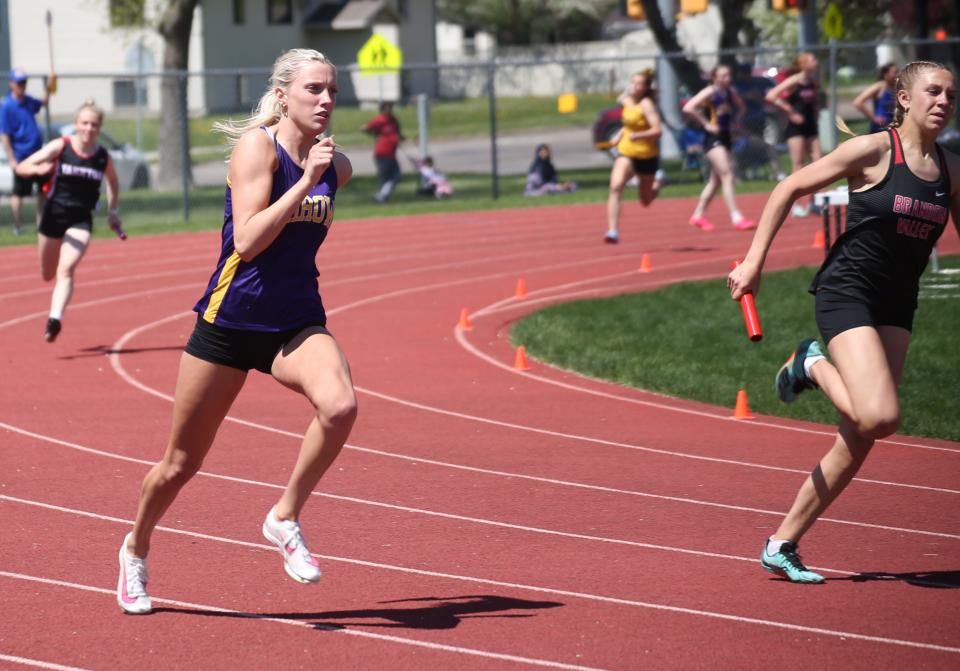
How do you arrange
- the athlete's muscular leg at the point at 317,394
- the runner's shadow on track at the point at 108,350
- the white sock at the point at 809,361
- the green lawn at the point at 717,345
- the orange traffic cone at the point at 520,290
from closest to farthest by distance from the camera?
1. the athlete's muscular leg at the point at 317,394
2. the white sock at the point at 809,361
3. the green lawn at the point at 717,345
4. the runner's shadow on track at the point at 108,350
5. the orange traffic cone at the point at 520,290

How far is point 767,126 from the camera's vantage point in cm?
3177

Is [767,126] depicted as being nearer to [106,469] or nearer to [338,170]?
[106,469]

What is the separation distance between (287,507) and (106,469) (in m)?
3.00

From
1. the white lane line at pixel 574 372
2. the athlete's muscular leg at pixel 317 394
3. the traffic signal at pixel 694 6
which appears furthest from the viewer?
the traffic signal at pixel 694 6

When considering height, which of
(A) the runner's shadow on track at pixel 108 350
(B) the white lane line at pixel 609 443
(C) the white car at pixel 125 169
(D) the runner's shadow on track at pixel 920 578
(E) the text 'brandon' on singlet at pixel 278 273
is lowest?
(B) the white lane line at pixel 609 443

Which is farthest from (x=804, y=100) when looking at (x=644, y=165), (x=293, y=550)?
(x=293, y=550)

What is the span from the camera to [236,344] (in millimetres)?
5414

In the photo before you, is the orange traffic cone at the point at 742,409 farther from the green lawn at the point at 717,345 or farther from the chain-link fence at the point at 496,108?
the chain-link fence at the point at 496,108

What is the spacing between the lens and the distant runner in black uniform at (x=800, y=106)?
2011 cm

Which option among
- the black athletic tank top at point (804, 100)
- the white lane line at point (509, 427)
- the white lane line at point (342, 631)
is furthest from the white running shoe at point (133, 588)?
the black athletic tank top at point (804, 100)

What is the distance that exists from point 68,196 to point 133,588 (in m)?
7.07

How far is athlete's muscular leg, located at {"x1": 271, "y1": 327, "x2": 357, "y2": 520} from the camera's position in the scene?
17.4 feet

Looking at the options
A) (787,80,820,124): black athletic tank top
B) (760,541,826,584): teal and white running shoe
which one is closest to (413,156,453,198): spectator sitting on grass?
(787,80,820,124): black athletic tank top

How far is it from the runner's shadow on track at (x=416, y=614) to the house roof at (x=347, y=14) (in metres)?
57.0
